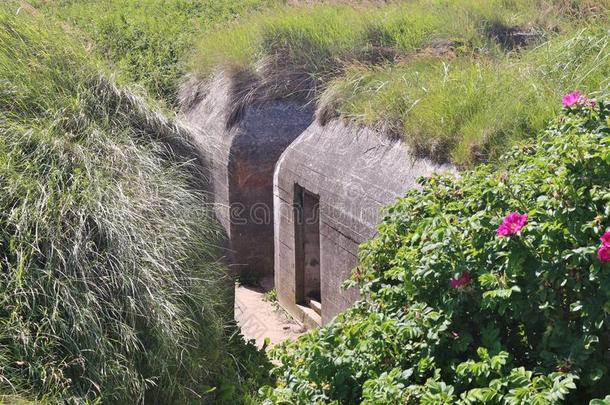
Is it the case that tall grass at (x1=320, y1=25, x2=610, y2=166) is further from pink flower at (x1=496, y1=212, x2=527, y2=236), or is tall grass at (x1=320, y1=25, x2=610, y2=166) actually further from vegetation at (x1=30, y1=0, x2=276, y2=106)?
vegetation at (x1=30, y1=0, x2=276, y2=106)

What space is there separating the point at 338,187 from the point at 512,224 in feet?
14.3

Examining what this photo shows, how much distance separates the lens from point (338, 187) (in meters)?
8.02

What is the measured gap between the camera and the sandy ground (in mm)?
8836

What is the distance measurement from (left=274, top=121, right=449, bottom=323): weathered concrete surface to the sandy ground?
0.46 feet

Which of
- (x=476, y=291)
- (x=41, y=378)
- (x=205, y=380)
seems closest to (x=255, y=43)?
(x=205, y=380)

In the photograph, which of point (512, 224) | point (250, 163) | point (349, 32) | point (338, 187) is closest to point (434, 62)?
point (349, 32)

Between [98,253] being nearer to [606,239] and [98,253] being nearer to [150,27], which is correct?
[606,239]

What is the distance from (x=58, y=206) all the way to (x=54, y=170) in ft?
1.01

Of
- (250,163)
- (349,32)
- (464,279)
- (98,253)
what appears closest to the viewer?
(464,279)

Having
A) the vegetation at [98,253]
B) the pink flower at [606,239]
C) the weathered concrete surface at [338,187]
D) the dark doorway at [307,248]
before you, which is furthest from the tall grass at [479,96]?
the pink flower at [606,239]

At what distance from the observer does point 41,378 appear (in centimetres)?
477

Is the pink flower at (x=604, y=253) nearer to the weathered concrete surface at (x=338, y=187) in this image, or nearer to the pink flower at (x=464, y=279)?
the pink flower at (x=464, y=279)

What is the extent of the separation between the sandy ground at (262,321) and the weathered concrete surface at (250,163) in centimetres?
47

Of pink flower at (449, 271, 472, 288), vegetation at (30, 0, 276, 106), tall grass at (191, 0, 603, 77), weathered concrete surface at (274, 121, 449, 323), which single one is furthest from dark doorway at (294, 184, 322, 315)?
pink flower at (449, 271, 472, 288)
